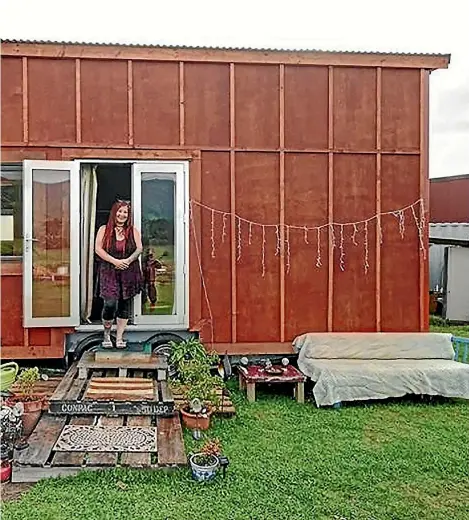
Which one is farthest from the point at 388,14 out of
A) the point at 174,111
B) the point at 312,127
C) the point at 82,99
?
the point at 82,99

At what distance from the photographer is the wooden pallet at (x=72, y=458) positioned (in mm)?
4379

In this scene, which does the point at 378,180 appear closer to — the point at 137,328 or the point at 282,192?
the point at 282,192

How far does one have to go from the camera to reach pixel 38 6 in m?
7.89

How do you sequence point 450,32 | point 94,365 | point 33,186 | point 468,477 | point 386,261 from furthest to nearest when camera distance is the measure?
point 450,32 < point 386,261 < point 33,186 < point 94,365 < point 468,477

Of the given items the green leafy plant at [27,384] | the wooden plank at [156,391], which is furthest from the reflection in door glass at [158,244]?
the green leafy plant at [27,384]

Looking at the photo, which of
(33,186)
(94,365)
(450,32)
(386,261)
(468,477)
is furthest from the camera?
(450,32)

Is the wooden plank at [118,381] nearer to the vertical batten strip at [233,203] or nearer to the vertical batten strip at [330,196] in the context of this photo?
the vertical batten strip at [233,203]

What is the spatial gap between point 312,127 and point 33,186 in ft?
A: 9.57

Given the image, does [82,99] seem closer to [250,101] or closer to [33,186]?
[33,186]

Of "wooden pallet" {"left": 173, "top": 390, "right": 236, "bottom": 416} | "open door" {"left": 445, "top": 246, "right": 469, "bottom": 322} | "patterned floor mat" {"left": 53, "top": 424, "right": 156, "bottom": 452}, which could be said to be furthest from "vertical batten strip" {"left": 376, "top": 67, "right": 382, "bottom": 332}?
"open door" {"left": 445, "top": 246, "right": 469, "bottom": 322}

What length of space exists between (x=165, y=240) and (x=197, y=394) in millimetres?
2283

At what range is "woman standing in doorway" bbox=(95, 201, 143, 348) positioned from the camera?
7.17 metres

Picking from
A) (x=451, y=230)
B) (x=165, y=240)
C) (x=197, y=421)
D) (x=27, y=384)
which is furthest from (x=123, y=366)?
(x=451, y=230)

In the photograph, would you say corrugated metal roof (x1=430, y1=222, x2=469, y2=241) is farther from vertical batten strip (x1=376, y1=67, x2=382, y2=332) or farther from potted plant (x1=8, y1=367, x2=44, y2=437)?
potted plant (x1=8, y1=367, x2=44, y2=437)
